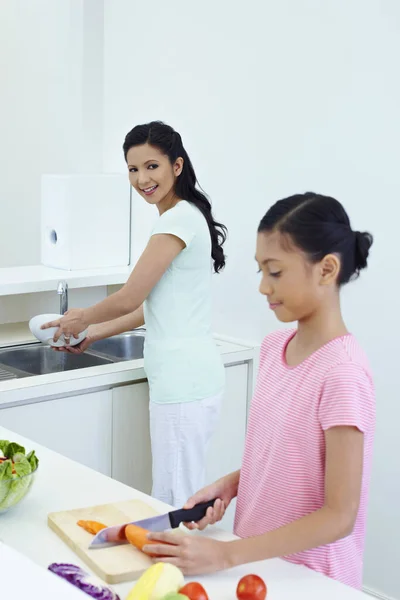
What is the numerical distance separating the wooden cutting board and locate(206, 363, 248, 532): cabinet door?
1.25 metres

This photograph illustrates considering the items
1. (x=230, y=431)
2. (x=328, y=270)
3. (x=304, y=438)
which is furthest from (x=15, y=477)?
(x=230, y=431)

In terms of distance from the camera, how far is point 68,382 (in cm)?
231

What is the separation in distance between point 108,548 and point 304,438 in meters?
0.33

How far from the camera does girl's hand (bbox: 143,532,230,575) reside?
1157 mm

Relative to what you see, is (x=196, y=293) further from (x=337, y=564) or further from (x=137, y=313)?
(x=337, y=564)

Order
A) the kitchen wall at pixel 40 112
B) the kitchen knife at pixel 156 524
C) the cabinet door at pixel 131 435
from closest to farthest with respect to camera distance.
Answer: the kitchen knife at pixel 156 524 → the cabinet door at pixel 131 435 → the kitchen wall at pixel 40 112

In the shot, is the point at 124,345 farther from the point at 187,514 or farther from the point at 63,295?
the point at 187,514

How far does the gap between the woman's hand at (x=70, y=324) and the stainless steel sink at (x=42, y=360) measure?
37cm

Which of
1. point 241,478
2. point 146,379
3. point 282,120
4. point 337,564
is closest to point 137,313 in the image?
point 146,379

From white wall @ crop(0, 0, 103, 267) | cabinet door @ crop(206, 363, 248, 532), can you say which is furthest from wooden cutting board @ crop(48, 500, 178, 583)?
white wall @ crop(0, 0, 103, 267)

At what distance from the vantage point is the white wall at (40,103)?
126 inches

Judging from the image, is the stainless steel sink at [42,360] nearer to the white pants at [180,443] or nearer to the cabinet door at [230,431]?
the cabinet door at [230,431]

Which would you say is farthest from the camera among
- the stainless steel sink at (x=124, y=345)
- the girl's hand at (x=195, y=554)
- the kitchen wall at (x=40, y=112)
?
the kitchen wall at (x=40, y=112)

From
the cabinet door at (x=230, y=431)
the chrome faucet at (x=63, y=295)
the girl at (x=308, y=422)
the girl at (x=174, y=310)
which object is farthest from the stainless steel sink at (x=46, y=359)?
the girl at (x=308, y=422)
